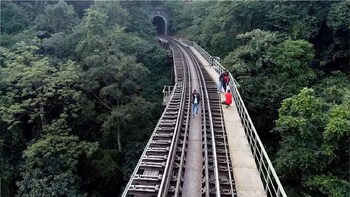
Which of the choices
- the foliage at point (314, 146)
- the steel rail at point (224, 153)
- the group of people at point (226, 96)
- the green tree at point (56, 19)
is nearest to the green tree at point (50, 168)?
the group of people at point (226, 96)

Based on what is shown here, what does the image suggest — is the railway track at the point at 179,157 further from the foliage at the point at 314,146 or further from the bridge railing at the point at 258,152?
the foliage at the point at 314,146

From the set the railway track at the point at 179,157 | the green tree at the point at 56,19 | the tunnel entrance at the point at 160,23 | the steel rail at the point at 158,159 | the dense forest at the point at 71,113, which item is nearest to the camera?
the steel rail at the point at 158,159

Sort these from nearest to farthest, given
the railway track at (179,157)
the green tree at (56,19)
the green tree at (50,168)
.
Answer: the railway track at (179,157) < the green tree at (50,168) < the green tree at (56,19)

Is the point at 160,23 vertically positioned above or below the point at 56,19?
below

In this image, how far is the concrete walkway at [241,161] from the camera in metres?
8.35

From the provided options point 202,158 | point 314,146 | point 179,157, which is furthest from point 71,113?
point 314,146

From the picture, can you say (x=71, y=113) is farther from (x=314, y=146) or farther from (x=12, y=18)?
(x=12, y=18)

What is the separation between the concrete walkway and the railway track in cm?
23

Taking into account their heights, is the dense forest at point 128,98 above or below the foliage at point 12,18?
below

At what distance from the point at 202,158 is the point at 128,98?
1302 cm

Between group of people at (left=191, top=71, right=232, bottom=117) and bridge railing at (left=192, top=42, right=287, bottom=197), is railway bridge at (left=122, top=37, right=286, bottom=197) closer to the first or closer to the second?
bridge railing at (left=192, top=42, right=287, bottom=197)

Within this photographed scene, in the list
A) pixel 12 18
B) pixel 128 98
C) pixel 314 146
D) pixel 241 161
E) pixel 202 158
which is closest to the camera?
pixel 241 161

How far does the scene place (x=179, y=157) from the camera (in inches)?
407

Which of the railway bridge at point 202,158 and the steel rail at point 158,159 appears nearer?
the steel rail at point 158,159
